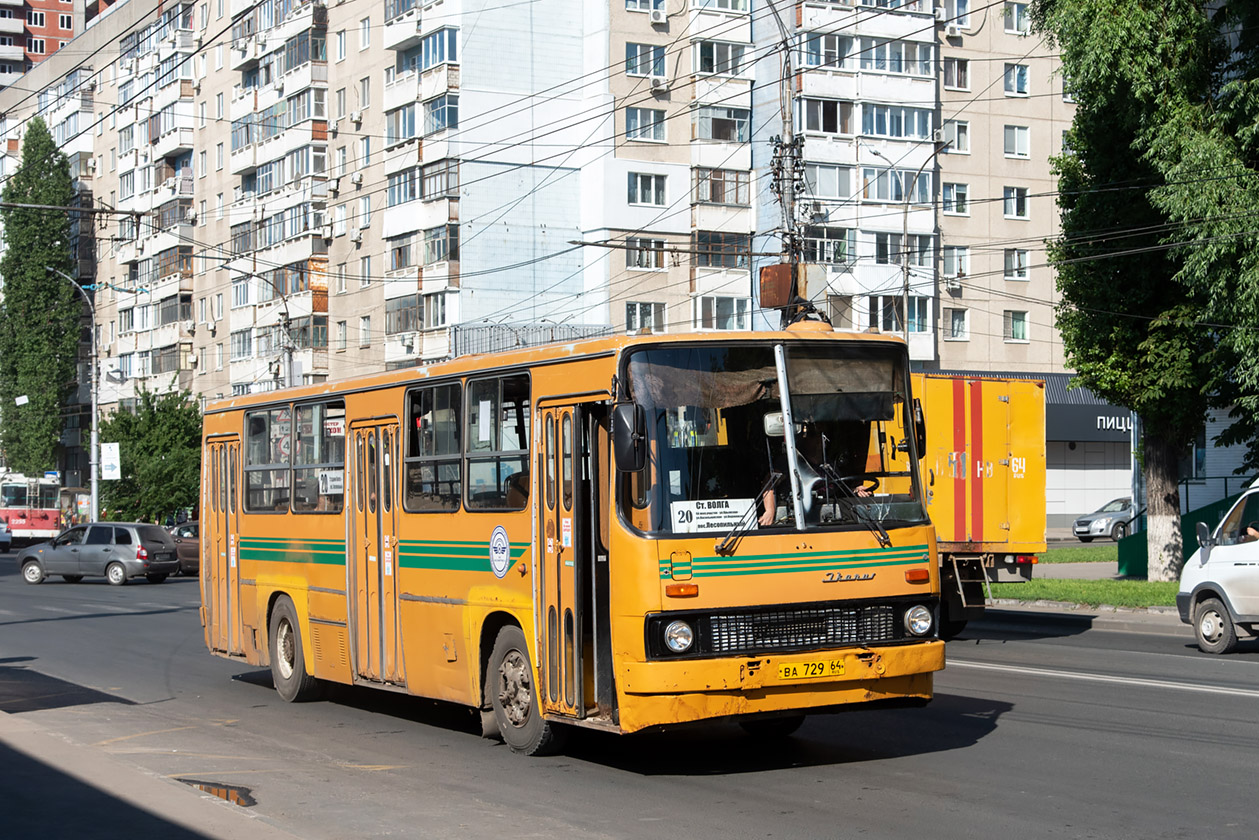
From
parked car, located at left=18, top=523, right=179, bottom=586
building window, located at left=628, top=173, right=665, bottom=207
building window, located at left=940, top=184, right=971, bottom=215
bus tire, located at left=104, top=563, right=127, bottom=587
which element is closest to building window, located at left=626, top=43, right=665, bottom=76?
building window, located at left=628, top=173, right=665, bottom=207

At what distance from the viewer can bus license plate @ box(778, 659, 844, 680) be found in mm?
9547

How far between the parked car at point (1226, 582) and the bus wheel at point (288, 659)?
10.1 m

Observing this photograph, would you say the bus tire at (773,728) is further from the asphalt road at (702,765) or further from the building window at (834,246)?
the building window at (834,246)

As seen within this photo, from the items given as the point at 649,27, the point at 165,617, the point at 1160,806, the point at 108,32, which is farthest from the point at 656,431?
the point at 108,32

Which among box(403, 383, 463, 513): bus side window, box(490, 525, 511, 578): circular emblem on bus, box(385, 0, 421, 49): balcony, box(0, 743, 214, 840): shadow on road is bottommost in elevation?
box(0, 743, 214, 840): shadow on road

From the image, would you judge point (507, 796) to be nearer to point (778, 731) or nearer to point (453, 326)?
point (778, 731)

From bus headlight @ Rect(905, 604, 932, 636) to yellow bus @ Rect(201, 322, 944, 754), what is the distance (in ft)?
0.04

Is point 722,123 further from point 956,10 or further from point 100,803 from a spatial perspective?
point 100,803

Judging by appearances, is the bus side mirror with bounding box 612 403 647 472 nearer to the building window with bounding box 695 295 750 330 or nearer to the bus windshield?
the bus windshield

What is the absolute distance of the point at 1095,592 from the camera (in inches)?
1045

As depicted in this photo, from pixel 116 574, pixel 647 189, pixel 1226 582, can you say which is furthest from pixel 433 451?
pixel 647 189

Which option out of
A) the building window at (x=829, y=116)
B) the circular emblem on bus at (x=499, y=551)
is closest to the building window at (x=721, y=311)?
the building window at (x=829, y=116)

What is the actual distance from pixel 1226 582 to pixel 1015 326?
48.1 metres

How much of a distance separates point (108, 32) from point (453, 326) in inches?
1910
